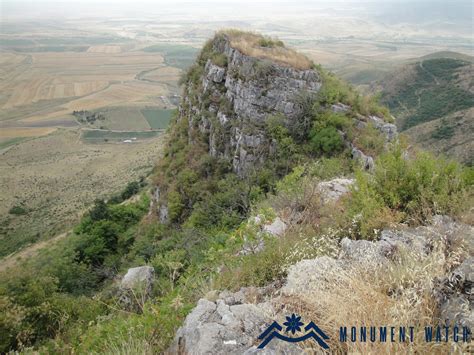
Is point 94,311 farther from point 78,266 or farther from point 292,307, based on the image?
point 78,266

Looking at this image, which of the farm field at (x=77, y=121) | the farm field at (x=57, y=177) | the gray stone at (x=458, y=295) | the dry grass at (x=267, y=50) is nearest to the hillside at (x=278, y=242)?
the gray stone at (x=458, y=295)

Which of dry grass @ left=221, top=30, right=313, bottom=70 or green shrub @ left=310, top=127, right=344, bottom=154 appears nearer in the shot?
green shrub @ left=310, top=127, right=344, bottom=154

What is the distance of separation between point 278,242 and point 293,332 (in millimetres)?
2095

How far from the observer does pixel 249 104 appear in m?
17.4

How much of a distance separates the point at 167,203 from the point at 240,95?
23.2ft

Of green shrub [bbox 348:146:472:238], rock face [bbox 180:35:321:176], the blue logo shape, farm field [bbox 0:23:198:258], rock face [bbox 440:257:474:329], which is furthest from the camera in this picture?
farm field [bbox 0:23:198:258]

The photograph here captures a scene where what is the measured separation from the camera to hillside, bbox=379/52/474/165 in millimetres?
35744

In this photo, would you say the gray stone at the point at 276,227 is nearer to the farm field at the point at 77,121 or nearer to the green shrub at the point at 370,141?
the green shrub at the point at 370,141

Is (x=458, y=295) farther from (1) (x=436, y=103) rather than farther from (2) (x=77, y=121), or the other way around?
(2) (x=77, y=121)

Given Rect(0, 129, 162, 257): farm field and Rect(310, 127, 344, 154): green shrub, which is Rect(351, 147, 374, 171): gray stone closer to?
Rect(310, 127, 344, 154): green shrub

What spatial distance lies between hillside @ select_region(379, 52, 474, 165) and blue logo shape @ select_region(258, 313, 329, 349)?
22.3 m

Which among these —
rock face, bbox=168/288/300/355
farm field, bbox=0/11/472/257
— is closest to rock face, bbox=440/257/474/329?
rock face, bbox=168/288/300/355

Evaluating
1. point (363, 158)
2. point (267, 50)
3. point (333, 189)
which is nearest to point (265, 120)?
point (267, 50)

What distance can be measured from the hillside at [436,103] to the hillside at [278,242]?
11.2 meters
